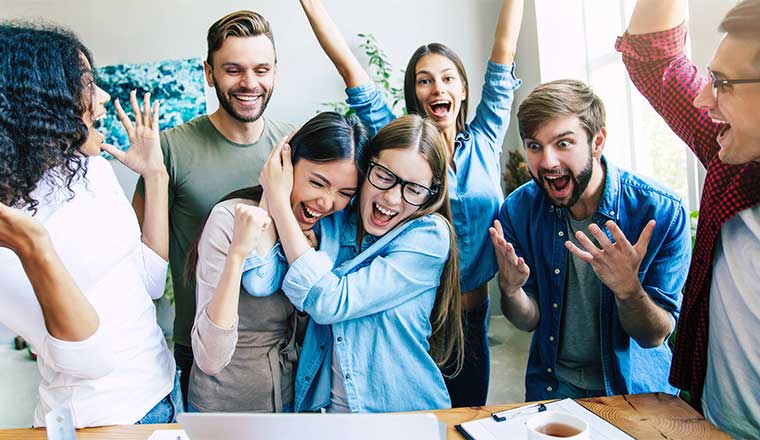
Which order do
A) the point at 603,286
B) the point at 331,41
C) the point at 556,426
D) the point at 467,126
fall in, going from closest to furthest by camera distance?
the point at 556,426
the point at 603,286
the point at 331,41
the point at 467,126

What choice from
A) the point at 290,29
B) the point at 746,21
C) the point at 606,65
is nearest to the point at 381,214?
the point at 746,21

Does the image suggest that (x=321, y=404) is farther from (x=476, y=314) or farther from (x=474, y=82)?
(x=474, y=82)

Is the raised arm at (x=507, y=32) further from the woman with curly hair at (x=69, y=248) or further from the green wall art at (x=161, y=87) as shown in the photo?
the green wall art at (x=161, y=87)

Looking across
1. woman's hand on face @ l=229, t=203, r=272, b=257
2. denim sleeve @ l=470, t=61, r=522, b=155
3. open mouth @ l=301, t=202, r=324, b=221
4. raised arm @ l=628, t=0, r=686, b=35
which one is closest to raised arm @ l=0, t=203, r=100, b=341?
woman's hand on face @ l=229, t=203, r=272, b=257

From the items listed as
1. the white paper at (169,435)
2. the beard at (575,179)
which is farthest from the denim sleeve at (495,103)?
the white paper at (169,435)

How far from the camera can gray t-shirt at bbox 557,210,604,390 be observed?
5.10 ft

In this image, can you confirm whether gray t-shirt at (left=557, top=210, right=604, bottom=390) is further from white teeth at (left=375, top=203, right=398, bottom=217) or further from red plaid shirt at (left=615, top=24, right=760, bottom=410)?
white teeth at (left=375, top=203, right=398, bottom=217)

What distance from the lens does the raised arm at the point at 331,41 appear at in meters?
1.63

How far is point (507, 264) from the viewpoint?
1459mm

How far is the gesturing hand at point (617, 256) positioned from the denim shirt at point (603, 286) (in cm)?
16

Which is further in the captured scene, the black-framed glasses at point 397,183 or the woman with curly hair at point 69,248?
the black-framed glasses at point 397,183

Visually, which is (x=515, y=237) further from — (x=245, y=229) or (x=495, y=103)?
(x=245, y=229)

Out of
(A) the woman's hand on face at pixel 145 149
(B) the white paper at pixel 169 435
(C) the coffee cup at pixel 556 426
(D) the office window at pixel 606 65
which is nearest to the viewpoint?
(C) the coffee cup at pixel 556 426

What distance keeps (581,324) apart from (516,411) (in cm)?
53
